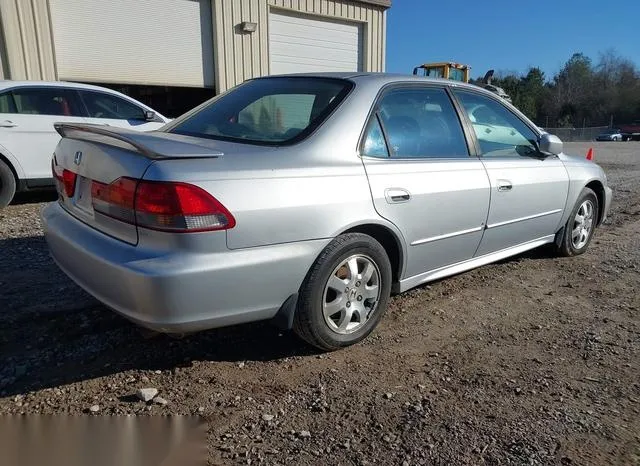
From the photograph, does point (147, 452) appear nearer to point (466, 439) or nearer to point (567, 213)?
point (466, 439)

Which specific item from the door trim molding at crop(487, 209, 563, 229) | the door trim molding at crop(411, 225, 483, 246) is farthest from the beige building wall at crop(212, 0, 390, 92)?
the door trim molding at crop(411, 225, 483, 246)

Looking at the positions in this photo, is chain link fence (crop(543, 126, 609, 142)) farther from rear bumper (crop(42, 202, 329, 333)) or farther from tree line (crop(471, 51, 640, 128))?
rear bumper (crop(42, 202, 329, 333))

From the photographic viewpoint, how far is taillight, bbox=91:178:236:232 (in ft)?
7.75

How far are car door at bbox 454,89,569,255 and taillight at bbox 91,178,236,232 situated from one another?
2.24 meters

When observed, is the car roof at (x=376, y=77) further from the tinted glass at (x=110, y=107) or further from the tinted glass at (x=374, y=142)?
the tinted glass at (x=110, y=107)

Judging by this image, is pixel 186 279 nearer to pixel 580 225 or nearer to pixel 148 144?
pixel 148 144

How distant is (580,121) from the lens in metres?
74.5

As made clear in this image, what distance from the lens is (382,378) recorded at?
9.29 ft

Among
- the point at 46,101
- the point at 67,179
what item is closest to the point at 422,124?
the point at 67,179

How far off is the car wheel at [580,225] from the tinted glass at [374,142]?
257 cm

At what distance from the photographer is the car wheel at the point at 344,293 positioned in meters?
2.83

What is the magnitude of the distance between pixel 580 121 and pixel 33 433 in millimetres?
83279

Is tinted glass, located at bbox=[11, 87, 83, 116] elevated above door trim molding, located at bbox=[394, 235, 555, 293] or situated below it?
above

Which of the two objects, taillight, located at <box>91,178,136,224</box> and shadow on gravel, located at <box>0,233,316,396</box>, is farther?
shadow on gravel, located at <box>0,233,316,396</box>
